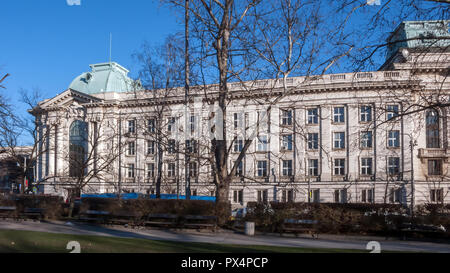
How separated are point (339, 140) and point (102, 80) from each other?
38.5 m

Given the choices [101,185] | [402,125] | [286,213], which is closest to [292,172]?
[402,125]

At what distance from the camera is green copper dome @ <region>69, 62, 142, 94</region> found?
198 feet

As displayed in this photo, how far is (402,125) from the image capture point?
4478 centimetres

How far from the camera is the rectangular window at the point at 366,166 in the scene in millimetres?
46219

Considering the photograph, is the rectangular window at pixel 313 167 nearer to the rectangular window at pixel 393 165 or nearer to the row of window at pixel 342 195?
the row of window at pixel 342 195

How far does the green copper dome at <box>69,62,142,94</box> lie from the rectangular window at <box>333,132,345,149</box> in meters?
33.1

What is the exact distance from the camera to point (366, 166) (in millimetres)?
46281

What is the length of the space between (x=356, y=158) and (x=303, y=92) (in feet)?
35.0

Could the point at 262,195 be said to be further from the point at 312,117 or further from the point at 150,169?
the point at 150,169

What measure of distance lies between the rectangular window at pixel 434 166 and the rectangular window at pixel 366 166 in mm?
6816

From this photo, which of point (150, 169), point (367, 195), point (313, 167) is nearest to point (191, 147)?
point (313, 167)

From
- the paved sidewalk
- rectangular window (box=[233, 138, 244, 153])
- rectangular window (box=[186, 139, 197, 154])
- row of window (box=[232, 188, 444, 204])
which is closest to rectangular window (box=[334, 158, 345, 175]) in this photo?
row of window (box=[232, 188, 444, 204])

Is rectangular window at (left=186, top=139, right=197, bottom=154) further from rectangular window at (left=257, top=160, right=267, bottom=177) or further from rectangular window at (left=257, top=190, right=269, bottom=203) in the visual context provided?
rectangular window at (left=257, top=160, right=267, bottom=177)
